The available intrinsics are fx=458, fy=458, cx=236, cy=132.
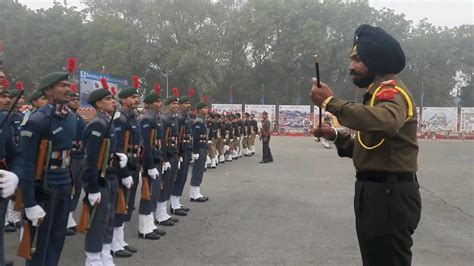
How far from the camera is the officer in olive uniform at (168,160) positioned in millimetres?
7289

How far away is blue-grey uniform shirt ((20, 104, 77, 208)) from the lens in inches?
149

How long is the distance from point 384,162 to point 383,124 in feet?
1.32

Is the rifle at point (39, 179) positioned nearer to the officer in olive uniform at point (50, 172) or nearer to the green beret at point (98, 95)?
the officer in olive uniform at point (50, 172)

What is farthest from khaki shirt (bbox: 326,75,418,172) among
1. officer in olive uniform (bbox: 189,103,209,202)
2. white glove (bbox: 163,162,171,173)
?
officer in olive uniform (bbox: 189,103,209,202)

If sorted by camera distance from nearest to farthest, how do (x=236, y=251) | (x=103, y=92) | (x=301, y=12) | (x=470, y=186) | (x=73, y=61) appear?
1. (x=73, y=61)
2. (x=103, y=92)
3. (x=236, y=251)
4. (x=470, y=186)
5. (x=301, y=12)

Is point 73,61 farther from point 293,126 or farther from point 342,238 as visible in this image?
point 293,126

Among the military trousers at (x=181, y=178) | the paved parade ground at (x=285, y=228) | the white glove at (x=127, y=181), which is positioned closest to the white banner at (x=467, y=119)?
the paved parade ground at (x=285, y=228)

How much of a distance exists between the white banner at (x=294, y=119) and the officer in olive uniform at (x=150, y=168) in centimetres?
2871

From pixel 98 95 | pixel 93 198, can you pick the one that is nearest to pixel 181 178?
pixel 98 95

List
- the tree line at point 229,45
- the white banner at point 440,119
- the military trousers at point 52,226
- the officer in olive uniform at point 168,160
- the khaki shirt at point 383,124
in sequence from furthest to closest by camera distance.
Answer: the tree line at point 229,45 < the white banner at point 440,119 < the officer in olive uniform at point 168,160 < the military trousers at point 52,226 < the khaki shirt at point 383,124

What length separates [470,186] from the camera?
36.4 feet

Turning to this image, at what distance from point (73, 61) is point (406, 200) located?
3624 mm

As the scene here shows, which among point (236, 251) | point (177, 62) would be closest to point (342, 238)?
point (236, 251)

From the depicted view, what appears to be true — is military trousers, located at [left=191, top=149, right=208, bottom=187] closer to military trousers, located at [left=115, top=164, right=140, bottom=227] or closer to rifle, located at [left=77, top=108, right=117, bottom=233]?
military trousers, located at [left=115, top=164, right=140, bottom=227]
